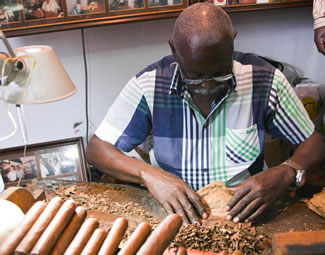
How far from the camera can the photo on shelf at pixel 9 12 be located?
2.63 m

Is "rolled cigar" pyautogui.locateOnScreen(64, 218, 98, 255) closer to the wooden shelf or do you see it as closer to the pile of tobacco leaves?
the pile of tobacco leaves

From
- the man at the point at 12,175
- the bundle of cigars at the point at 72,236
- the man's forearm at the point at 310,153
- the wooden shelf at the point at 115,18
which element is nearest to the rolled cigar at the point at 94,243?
the bundle of cigars at the point at 72,236

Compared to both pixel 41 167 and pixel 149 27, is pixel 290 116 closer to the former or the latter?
pixel 149 27

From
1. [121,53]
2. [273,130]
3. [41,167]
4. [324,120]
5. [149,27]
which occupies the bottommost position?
[41,167]

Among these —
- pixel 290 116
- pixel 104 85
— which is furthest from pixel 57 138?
pixel 290 116

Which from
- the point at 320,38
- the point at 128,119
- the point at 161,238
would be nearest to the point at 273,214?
the point at 128,119

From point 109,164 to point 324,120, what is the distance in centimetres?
217

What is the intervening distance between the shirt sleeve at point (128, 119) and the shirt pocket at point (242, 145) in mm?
475

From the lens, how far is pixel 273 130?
2.04m

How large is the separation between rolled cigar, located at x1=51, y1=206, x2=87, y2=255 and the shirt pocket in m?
1.19

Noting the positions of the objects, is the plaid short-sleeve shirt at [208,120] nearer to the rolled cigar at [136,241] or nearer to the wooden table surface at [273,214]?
the wooden table surface at [273,214]

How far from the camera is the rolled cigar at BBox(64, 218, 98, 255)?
83 centimetres

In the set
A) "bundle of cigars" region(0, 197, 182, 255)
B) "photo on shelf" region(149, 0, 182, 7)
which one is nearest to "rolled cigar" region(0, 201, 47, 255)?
"bundle of cigars" region(0, 197, 182, 255)

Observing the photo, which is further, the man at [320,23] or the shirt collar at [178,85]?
the man at [320,23]
